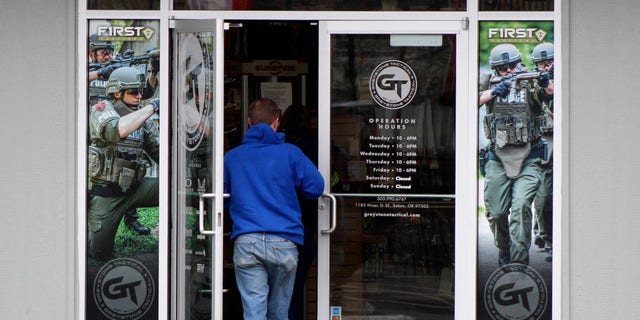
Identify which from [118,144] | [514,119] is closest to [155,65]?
[118,144]

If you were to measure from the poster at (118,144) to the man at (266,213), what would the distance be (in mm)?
589

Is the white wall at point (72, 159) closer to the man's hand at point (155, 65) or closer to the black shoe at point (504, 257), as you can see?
the black shoe at point (504, 257)

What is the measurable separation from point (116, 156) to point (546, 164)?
2860 millimetres

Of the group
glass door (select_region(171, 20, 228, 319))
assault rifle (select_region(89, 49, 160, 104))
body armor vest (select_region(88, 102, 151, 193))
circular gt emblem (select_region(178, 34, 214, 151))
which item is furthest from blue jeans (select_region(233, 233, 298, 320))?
assault rifle (select_region(89, 49, 160, 104))

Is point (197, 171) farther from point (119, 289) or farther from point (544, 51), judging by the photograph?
point (544, 51)

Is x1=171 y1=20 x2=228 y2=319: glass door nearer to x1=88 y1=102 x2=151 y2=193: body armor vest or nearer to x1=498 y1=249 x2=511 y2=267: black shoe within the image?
x1=88 y1=102 x2=151 y2=193: body armor vest

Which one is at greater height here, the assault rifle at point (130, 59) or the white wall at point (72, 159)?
the assault rifle at point (130, 59)

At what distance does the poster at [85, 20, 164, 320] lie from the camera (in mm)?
6855

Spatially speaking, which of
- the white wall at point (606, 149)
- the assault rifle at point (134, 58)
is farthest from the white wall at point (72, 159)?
the assault rifle at point (134, 58)

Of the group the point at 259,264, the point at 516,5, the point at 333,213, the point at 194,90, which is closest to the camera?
the point at 259,264

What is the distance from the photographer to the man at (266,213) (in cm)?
655

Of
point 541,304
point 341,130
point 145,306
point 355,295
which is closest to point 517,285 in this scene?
point 541,304

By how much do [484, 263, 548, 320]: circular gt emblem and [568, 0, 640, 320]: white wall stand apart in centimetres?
33

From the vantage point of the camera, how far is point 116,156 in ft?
22.5
